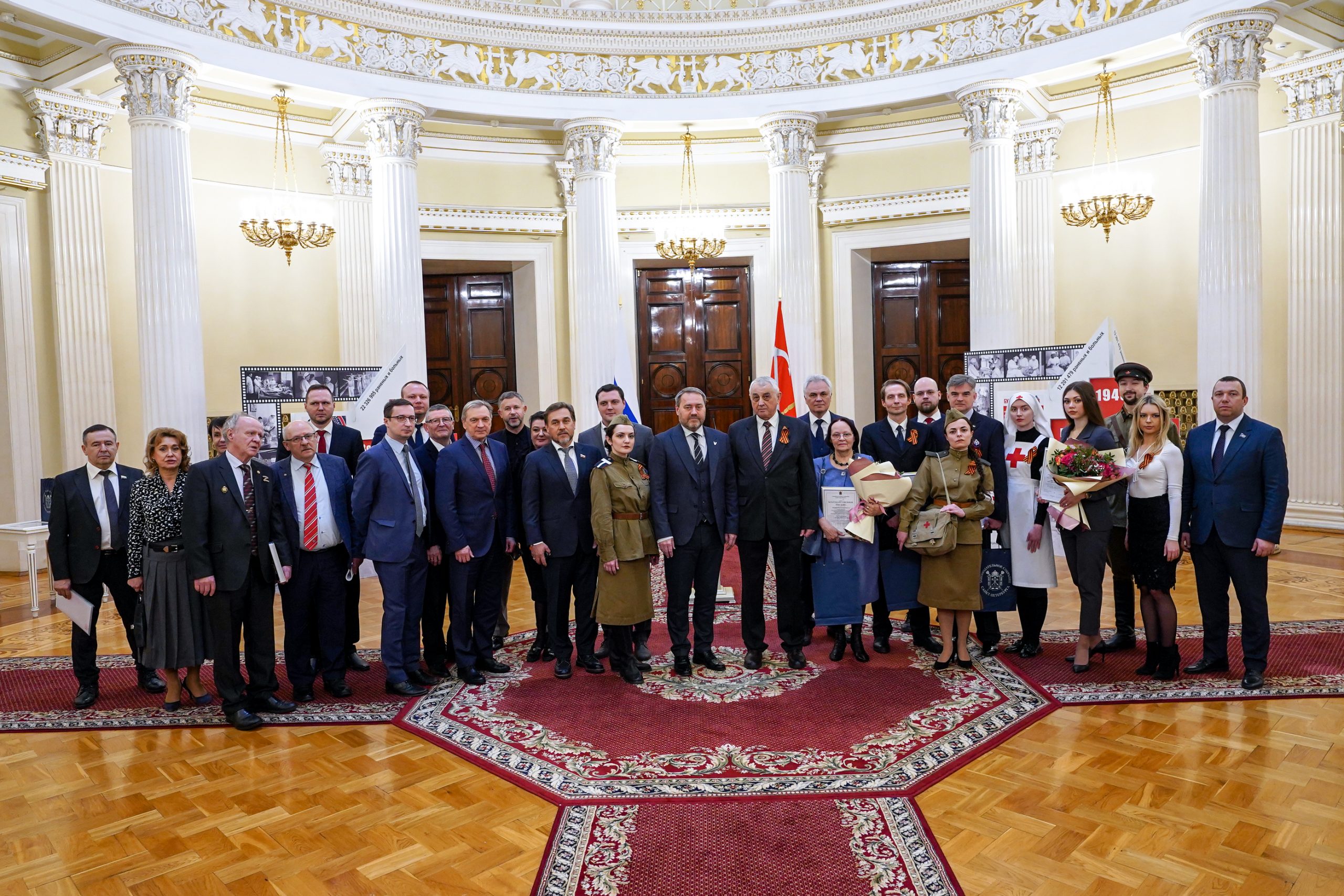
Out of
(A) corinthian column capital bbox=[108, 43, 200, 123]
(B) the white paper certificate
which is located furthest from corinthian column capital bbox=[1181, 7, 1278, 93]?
(A) corinthian column capital bbox=[108, 43, 200, 123]

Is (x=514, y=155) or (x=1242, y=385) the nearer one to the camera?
(x=1242, y=385)

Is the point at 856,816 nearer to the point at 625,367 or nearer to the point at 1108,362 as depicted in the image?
→ the point at 625,367

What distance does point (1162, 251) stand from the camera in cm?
1045

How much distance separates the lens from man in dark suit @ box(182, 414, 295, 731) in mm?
4523

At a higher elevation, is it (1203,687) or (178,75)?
(178,75)

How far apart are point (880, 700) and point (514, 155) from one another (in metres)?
9.05

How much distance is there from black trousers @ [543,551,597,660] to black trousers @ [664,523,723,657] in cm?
46

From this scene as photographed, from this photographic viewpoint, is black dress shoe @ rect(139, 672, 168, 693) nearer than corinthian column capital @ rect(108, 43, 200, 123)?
Yes

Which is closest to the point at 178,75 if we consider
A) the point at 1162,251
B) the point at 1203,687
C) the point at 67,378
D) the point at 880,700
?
the point at 67,378

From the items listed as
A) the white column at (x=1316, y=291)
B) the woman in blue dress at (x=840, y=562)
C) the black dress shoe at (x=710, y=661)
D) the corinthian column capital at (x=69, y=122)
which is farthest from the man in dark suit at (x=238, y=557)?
the white column at (x=1316, y=291)

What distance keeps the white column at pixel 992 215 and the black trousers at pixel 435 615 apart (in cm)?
650

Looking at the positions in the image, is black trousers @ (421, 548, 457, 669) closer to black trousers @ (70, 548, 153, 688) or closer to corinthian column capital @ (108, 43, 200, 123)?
black trousers @ (70, 548, 153, 688)

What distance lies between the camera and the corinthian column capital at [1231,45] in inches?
315

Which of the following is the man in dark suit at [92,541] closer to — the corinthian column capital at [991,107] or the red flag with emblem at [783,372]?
the red flag with emblem at [783,372]
